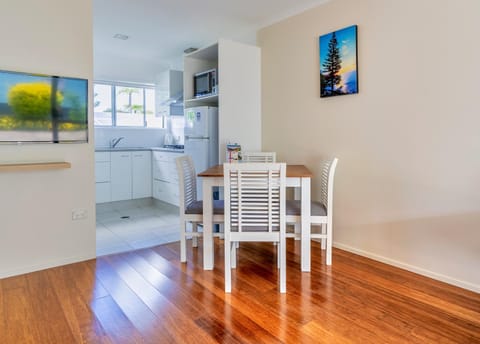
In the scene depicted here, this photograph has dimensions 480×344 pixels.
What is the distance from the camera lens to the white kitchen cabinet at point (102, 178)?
4.79m

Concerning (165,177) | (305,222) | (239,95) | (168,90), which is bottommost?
(305,222)

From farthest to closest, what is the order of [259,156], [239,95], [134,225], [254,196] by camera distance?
[134,225], [239,95], [259,156], [254,196]

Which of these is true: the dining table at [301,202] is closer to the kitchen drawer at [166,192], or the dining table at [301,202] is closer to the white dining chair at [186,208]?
the white dining chair at [186,208]

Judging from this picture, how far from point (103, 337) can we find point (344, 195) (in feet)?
7.51

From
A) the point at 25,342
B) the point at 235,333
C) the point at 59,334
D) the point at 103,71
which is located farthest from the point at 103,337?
the point at 103,71

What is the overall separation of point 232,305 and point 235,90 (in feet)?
7.83

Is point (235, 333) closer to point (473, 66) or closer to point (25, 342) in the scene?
point (25, 342)

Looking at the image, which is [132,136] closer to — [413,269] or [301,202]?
[301,202]

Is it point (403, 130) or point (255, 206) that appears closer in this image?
point (255, 206)

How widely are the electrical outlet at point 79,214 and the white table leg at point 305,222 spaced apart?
73.6 inches

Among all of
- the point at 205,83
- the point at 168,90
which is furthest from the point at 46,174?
the point at 168,90

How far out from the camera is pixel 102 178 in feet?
15.8

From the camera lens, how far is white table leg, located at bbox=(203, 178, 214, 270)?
2.59 m

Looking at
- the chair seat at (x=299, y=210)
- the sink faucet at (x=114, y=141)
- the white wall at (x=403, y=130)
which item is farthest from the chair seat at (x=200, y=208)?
the sink faucet at (x=114, y=141)
